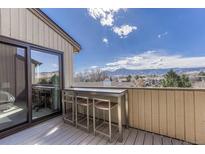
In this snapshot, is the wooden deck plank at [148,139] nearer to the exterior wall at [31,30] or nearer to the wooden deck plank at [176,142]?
the wooden deck plank at [176,142]

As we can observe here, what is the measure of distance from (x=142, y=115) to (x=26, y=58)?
9.31ft

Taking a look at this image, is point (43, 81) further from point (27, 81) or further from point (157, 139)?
point (157, 139)

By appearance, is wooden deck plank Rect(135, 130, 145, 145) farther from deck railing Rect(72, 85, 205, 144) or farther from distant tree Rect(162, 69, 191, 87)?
distant tree Rect(162, 69, 191, 87)

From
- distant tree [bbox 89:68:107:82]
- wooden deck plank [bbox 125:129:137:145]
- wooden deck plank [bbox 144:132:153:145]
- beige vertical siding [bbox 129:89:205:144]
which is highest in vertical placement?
distant tree [bbox 89:68:107:82]

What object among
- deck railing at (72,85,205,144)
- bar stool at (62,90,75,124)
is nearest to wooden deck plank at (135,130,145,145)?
deck railing at (72,85,205,144)

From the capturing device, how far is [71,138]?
95.7 inches

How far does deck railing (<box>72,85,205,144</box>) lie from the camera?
2.14 metres

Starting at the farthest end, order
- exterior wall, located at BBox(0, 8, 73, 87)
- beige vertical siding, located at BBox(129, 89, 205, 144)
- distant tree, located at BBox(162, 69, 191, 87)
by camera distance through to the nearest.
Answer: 1. distant tree, located at BBox(162, 69, 191, 87)
2. exterior wall, located at BBox(0, 8, 73, 87)
3. beige vertical siding, located at BBox(129, 89, 205, 144)

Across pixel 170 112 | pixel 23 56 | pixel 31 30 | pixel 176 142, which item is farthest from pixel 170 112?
pixel 31 30

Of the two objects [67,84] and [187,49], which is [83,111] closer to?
[67,84]

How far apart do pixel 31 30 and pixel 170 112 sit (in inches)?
135

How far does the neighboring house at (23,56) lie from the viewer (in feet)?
8.53

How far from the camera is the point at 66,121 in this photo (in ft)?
10.7
